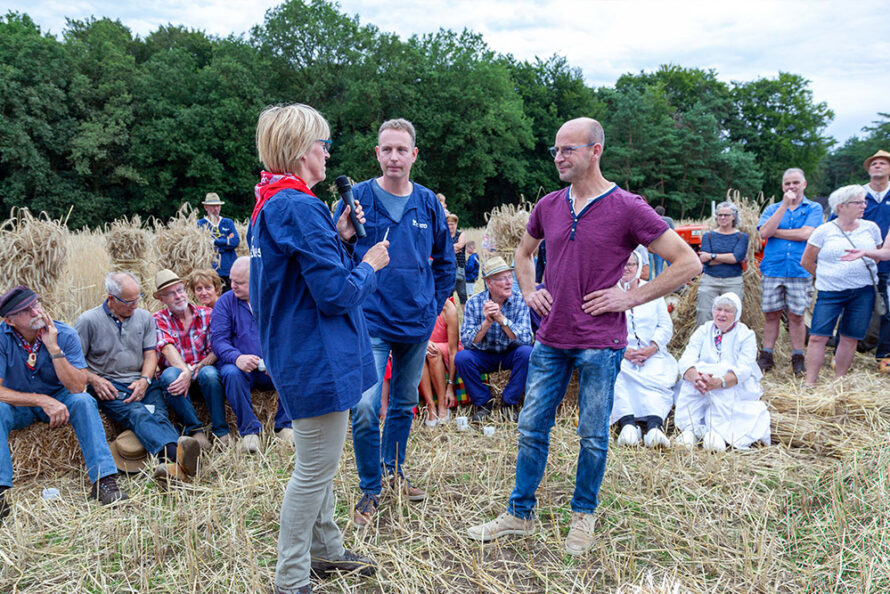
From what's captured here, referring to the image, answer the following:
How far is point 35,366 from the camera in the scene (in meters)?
3.75

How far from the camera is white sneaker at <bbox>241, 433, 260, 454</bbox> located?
13.7ft

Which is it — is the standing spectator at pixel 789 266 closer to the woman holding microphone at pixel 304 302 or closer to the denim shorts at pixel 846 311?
the denim shorts at pixel 846 311

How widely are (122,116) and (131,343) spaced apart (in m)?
26.5

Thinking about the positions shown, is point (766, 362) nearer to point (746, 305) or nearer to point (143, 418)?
point (746, 305)

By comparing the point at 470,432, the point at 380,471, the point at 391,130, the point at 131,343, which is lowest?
the point at 470,432

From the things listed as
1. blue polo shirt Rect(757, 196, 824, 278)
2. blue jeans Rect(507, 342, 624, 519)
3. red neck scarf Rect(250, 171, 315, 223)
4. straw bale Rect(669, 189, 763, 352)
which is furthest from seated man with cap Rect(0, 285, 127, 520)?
blue polo shirt Rect(757, 196, 824, 278)

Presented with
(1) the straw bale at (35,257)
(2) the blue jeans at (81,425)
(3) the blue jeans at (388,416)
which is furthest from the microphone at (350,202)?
(1) the straw bale at (35,257)

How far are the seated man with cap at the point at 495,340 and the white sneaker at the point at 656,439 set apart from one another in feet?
3.57

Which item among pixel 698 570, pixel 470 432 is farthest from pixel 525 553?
pixel 470 432

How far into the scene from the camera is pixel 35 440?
3893 mm

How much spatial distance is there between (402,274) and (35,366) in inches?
101

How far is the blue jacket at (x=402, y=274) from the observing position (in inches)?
117

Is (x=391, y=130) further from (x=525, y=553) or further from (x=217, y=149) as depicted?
(x=217, y=149)

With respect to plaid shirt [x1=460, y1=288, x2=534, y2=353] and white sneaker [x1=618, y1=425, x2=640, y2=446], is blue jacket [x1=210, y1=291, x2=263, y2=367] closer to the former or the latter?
plaid shirt [x1=460, y1=288, x2=534, y2=353]
